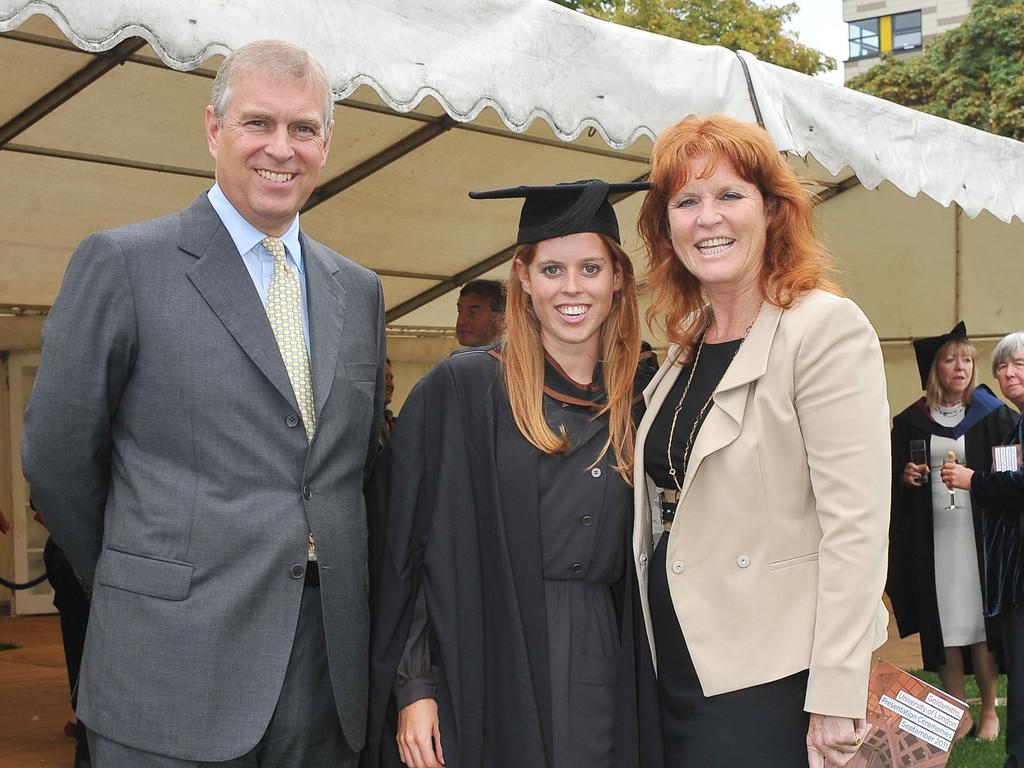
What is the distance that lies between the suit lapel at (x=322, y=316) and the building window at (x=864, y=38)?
47.0m

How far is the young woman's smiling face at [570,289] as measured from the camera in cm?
284

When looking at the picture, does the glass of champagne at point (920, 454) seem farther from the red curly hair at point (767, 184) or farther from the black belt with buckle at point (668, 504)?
the black belt with buckle at point (668, 504)

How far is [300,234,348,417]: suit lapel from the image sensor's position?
8.12 ft

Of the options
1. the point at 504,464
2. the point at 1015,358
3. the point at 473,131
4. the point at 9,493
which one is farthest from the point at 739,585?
the point at 9,493

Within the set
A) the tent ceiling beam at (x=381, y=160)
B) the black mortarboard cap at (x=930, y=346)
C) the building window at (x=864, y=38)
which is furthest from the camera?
the building window at (x=864, y=38)

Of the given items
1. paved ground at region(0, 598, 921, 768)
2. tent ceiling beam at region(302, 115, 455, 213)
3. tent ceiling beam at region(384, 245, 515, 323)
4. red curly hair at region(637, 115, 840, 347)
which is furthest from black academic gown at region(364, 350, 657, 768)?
tent ceiling beam at region(384, 245, 515, 323)

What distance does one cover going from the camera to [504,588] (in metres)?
2.65

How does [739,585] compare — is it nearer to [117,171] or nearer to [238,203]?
[238,203]

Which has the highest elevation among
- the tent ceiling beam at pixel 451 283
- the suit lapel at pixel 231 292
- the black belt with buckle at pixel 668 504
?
the tent ceiling beam at pixel 451 283

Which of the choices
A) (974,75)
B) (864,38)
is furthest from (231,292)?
(864,38)

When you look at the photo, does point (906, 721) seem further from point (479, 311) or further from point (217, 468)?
point (479, 311)

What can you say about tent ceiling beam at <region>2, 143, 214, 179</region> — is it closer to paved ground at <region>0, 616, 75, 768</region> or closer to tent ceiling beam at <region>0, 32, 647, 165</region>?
tent ceiling beam at <region>0, 32, 647, 165</region>

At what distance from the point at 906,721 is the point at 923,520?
431cm

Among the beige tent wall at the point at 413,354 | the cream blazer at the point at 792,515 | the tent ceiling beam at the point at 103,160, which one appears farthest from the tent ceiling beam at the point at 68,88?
the beige tent wall at the point at 413,354
